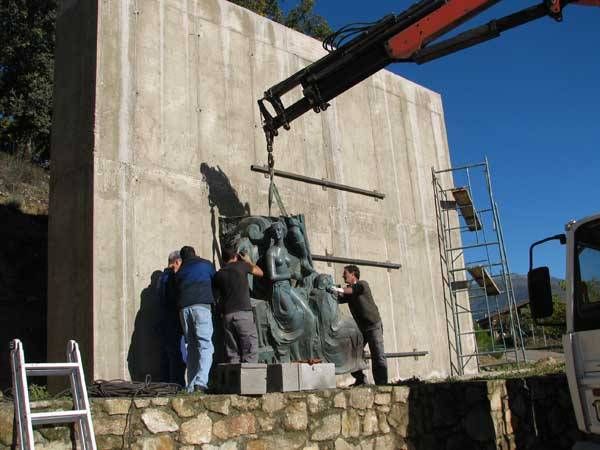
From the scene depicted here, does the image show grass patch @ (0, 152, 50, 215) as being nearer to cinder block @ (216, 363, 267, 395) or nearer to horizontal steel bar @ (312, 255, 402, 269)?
horizontal steel bar @ (312, 255, 402, 269)

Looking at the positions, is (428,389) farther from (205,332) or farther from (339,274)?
(339,274)

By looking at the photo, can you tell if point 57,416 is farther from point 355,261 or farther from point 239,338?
point 355,261

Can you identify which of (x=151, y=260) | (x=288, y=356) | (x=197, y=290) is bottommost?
(x=288, y=356)

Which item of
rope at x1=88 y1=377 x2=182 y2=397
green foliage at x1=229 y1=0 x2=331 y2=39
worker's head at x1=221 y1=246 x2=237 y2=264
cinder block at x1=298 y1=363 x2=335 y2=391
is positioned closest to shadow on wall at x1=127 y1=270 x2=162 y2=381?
worker's head at x1=221 y1=246 x2=237 y2=264

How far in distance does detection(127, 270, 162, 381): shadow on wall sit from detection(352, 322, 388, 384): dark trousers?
2.63 metres

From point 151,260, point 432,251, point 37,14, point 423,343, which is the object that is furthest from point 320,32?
point 151,260

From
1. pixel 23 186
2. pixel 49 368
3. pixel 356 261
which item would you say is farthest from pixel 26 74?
pixel 49 368

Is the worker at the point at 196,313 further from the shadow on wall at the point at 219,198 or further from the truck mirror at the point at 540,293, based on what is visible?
the truck mirror at the point at 540,293

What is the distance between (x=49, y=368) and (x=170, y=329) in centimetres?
323

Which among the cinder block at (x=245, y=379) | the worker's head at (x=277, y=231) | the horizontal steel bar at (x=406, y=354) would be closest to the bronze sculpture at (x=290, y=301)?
the worker's head at (x=277, y=231)

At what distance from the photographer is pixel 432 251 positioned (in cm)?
1282

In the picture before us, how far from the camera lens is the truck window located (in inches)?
197

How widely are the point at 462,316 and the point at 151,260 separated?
7.26 meters

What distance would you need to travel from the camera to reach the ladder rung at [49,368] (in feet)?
14.1
